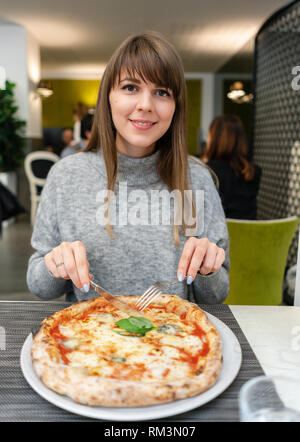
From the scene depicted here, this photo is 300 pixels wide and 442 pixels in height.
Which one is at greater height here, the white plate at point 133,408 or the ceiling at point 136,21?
the ceiling at point 136,21

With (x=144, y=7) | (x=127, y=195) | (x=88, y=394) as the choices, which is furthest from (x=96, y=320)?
(x=144, y=7)

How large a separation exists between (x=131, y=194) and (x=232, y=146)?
64.2 inches

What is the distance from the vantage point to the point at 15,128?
19.4 feet

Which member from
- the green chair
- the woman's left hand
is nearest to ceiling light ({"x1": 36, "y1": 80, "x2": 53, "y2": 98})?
the green chair

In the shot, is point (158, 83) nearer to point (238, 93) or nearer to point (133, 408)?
point (133, 408)

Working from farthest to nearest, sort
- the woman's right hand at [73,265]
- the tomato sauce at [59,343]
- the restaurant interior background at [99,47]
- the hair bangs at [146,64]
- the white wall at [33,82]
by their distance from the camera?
1. the white wall at [33,82]
2. the restaurant interior background at [99,47]
3. the hair bangs at [146,64]
4. the woman's right hand at [73,265]
5. the tomato sauce at [59,343]

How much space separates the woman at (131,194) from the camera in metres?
0.90

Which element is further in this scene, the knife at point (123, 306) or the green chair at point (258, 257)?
the green chair at point (258, 257)

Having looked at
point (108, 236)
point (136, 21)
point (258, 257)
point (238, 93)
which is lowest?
point (258, 257)

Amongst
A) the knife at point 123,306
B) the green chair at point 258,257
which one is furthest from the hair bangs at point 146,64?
the green chair at point 258,257

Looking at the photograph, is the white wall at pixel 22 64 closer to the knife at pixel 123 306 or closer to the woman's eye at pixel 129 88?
the woman's eye at pixel 129 88

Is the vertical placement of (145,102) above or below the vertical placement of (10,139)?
below

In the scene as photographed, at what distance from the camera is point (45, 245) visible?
996 mm

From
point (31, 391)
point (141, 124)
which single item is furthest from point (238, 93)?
point (31, 391)
